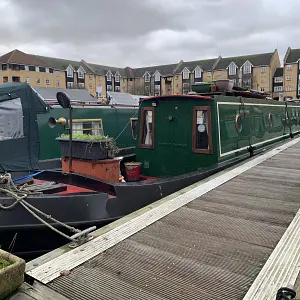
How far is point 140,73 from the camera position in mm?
72938

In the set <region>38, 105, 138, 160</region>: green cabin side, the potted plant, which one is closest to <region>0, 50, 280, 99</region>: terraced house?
<region>38, 105, 138, 160</region>: green cabin side

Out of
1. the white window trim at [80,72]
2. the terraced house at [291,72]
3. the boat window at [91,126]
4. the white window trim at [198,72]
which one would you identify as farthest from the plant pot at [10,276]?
the white window trim at [80,72]

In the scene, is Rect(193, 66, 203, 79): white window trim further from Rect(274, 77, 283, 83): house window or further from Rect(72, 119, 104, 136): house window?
Rect(72, 119, 104, 136): house window

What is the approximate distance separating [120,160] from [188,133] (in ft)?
5.00

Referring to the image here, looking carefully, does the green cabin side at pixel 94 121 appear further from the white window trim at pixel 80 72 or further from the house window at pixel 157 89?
the house window at pixel 157 89

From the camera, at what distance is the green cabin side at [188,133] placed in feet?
21.0

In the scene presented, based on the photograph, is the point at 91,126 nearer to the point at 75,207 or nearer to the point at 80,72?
the point at 75,207

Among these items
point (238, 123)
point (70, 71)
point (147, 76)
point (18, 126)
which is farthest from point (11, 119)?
point (147, 76)

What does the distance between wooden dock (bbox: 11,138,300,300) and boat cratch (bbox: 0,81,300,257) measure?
1.68 ft

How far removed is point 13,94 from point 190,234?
11.1ft

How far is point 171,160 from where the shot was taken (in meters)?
6.86

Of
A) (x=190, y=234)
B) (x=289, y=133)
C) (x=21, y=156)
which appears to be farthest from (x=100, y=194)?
(x=289, y=133)

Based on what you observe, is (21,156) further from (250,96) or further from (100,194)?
(250,96)

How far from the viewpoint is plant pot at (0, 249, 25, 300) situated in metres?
2.16
